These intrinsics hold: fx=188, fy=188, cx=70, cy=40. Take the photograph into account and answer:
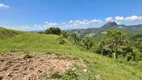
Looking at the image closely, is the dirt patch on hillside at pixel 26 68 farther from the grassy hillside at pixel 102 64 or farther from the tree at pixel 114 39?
the tree at pixel 114 39

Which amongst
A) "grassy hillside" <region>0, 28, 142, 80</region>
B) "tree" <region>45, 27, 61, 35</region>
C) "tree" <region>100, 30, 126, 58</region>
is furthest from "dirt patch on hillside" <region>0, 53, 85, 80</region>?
"tree" <region>45, 27, 61, 35</region>

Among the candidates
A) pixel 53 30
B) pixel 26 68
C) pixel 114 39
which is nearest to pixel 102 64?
pixel 26 68

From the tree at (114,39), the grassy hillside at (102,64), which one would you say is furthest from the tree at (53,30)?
the grassy hillside at (102,64)

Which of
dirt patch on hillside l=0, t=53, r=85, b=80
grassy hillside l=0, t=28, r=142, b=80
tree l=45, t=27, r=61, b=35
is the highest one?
tree l=45, t=27, r=61, b=35

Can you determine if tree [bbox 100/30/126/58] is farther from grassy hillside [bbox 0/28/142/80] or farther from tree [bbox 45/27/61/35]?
tree [bbox 45/27/61/35]

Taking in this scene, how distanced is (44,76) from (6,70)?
3191 mm

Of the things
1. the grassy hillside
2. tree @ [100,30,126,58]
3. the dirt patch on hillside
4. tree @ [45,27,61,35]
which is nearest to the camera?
the dirt patch on hillside

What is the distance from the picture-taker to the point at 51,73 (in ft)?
50.5

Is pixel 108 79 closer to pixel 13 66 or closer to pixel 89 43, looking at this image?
pixel 13 66

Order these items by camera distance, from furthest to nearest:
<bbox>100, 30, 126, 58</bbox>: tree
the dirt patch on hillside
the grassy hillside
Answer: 1. <bbox>100, 30, 126, 58</bbox>: tree
2. the grassy hillside
3. the dirt patch on hillside

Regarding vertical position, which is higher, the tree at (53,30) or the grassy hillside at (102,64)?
the tree at (53,30)

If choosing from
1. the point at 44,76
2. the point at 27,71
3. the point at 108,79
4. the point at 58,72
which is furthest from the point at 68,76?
the point at 108,79

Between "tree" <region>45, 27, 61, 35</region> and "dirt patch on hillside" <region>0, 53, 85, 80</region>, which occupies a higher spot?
"tree" <region>45, 27, 61, 35</region>

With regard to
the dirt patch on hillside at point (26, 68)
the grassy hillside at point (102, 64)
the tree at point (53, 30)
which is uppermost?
the tree at point (53, 30)
